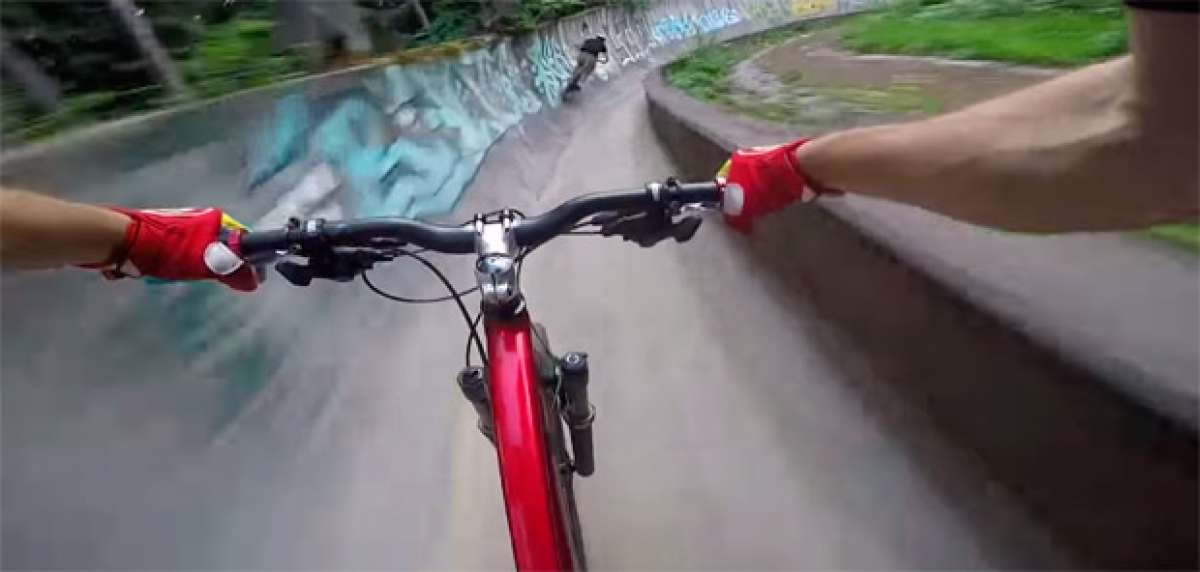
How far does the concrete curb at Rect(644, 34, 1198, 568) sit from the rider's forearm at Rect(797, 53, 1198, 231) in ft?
1.37

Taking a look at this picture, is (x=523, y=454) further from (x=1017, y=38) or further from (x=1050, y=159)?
(x=1017, y=38)

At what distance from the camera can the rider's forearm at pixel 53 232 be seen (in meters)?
1.52

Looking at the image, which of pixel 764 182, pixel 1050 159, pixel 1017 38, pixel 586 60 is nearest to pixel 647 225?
pixel 764 182

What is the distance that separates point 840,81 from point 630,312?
4.09 metres

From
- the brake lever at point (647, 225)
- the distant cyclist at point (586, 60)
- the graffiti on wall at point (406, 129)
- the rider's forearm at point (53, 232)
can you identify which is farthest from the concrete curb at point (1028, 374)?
the distant cyclist at point (586, 60)

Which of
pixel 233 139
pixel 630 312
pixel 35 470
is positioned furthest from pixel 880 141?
pixel 233 139

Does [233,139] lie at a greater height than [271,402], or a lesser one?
greater

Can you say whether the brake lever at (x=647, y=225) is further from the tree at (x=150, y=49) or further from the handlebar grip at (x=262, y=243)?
the tree at (x=150, y=49)

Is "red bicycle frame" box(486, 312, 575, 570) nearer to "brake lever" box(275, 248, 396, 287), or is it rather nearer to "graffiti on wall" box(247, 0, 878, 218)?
"brake lever" box(275, 248, 396, 287)

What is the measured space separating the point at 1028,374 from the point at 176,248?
1762 millimetres

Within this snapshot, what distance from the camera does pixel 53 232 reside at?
1563 mm

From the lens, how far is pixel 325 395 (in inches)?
130

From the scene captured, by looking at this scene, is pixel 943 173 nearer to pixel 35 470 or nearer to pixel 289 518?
pixel 35 470

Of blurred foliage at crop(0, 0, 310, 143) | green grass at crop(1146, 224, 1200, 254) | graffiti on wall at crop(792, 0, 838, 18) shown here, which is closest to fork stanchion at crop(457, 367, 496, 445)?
blurred foliage at crop(0, 0, 310, 143)
